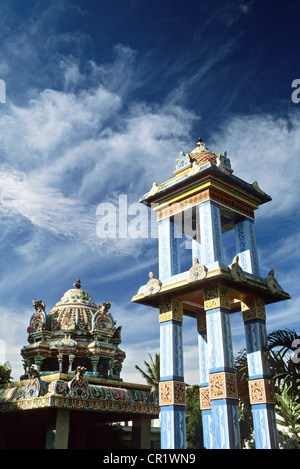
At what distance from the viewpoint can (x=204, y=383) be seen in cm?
1606

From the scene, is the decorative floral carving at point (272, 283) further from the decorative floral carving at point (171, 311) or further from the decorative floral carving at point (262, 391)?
the decorative floral carving at point (171, 311)

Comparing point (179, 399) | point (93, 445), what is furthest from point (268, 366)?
point (93, 445)

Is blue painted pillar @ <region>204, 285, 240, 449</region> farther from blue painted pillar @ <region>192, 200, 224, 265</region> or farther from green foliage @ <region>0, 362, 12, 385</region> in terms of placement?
green foliage @ <region>0, 362, 12, 385</region>

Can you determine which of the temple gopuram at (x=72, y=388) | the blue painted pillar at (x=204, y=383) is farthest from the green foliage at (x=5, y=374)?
the blue painted pillar at (x=204, y=383)

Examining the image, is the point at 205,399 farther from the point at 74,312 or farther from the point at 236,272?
the point at 74,312

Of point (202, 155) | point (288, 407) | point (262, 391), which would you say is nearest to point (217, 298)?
point (262, 391)

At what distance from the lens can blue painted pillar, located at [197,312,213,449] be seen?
48.7 ft

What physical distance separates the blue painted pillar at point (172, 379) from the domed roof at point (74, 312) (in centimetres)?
1321

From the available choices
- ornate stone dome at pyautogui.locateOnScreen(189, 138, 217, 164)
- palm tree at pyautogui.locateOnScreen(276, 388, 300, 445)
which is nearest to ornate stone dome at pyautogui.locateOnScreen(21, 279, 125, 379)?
palm tree at pyautogui.locateOnScreen(276, 388, 300, 445)

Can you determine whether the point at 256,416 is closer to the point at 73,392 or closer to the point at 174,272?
the point at 174,272

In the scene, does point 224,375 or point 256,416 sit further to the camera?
point 256,416

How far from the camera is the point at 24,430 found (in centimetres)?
2694

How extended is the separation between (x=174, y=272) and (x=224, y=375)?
447 centimetres

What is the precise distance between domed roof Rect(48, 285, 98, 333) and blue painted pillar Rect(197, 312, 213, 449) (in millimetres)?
12176
